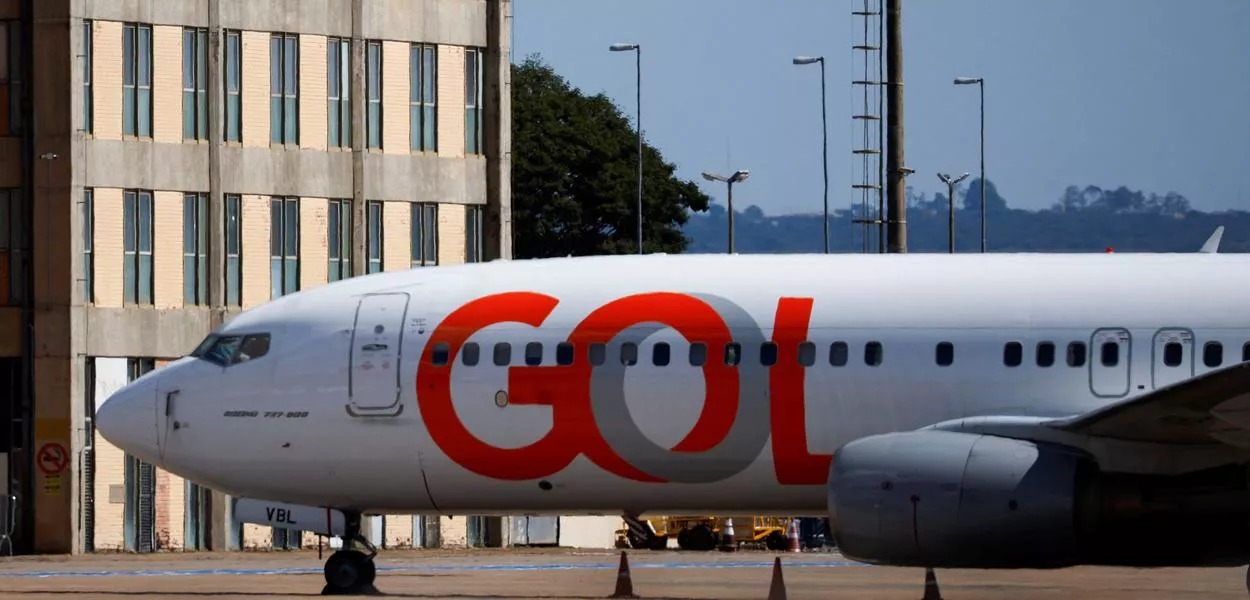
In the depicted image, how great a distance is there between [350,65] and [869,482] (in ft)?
89.8

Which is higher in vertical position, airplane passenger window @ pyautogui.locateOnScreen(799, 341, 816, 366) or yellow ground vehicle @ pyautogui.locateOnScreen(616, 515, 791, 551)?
airplane passenger window @ pyautogui.locateOnScreen(799, 341, 816, 366)

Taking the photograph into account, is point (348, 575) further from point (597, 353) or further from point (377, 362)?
point (597, 353)

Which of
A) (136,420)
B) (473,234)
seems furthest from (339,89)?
(136,420)

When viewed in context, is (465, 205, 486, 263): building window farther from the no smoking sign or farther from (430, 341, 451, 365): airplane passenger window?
(430, 341, 451, 365): airplane passenger window

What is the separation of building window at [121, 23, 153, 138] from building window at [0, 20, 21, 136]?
1970 mm

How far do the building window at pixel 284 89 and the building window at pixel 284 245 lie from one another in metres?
1.32

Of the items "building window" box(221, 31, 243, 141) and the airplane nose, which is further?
"building window" box(221, 31, 243, 141)

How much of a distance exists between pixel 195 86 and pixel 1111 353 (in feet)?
88.0

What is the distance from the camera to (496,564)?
128 ft

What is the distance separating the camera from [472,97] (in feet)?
163

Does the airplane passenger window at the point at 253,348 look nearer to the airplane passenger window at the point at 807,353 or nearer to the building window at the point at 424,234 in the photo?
the airplane passenger window at the point at 807,353

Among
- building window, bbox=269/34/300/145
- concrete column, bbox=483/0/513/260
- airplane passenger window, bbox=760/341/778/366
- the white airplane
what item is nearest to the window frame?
building window, bbox=269/34/300/145

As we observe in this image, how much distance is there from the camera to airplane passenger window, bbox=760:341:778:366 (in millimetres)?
24359

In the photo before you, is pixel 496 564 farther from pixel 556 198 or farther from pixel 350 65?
pixel 556 198
